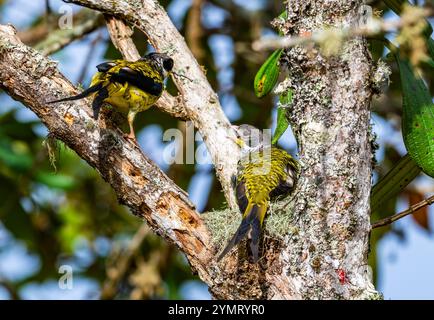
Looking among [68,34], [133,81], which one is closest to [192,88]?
[133,81]

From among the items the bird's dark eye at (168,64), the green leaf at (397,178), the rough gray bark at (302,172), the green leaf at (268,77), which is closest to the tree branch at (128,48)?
the bird's dark eye at (168,64)

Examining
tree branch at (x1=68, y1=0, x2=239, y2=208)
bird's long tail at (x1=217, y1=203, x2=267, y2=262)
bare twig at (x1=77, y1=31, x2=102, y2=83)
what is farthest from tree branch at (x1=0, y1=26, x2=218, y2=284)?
bare twig at (x1=77, y1=31, x2=102, y2=83)

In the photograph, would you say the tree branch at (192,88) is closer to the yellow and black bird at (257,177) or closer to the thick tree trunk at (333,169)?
the yellow and black bird at (257,177)

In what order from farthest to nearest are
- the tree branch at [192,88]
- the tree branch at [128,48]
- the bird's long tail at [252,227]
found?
the tree branch at [128,48]
the tree branch at [192,88]
the bird's long tail at [252,227]

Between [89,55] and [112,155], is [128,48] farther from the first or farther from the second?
[89,55]

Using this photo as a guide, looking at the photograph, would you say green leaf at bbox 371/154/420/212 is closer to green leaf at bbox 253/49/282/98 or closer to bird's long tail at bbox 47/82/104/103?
green leaf at bbox 253/49/282/98

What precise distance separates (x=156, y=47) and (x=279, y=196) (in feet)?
3.34

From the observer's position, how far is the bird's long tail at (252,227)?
10.1 feet

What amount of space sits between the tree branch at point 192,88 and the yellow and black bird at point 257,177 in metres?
0.08

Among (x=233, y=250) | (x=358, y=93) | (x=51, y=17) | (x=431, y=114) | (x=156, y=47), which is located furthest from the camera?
(x=51, y=17)

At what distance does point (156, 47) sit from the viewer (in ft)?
12.8

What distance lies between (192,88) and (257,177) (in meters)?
0.58

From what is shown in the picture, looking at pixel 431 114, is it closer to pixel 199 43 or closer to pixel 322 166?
pixel 322 166

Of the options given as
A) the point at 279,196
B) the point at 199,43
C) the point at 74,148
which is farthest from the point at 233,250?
the point at 199,43
